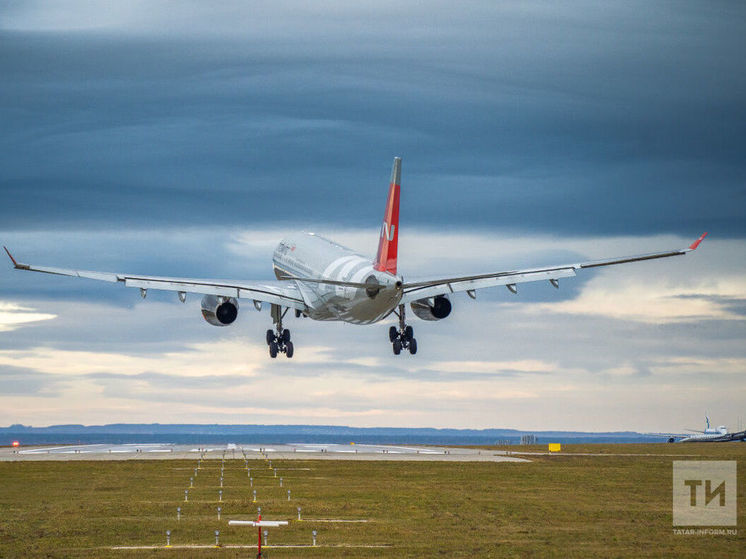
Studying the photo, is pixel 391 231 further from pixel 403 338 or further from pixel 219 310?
pixel 219 310

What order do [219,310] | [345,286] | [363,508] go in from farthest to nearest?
[219,310]
[345,286]
[363,508]

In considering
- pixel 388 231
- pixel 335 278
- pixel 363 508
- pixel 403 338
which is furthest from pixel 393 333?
pixel 363 508

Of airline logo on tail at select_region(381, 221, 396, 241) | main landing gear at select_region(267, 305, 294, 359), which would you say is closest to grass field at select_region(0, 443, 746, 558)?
main landing gear at select_region(267, 305, 294, 359)

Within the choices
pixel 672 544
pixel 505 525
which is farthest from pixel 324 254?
pixel 672 544

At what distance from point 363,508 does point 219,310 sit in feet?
79.9

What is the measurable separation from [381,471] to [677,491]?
79.2ft

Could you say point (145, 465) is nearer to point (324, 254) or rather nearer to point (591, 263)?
point (324, 254)

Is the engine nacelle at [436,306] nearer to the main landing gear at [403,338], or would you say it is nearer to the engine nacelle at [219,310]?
the main landing gear at [403,338]

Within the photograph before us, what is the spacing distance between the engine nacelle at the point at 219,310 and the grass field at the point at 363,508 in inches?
467

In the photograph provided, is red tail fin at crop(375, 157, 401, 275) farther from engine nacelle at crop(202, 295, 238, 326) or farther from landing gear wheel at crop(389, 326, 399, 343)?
engine nacelle at crop(202, 295, 238, 326)

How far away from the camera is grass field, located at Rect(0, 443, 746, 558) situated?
49.7 meters

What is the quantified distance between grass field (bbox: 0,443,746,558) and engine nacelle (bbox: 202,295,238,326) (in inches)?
467

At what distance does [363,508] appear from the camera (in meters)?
63.3

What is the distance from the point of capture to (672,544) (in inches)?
2004
